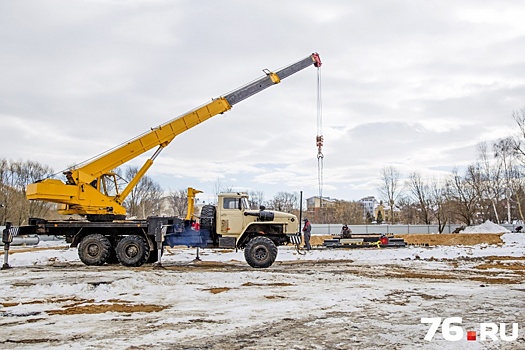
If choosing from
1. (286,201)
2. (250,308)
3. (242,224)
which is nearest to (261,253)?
(242,224)

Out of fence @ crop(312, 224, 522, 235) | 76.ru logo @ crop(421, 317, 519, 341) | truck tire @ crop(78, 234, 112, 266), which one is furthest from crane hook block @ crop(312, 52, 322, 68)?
fence @ crop(312, 224, 522, 235)

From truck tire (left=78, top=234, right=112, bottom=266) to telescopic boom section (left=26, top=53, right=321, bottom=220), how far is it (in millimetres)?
1200

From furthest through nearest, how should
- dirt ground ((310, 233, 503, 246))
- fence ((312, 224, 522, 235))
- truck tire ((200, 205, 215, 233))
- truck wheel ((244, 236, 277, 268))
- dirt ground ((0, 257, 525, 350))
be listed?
fence ((312, 224, 522, 235))
dirt ground ((310, 233, 503, 246))
truck tire ((200, 205, 215, 233))
truck wheel ((244, 236, 277, 268))
dirt ground ((0, 257, 525, 350))

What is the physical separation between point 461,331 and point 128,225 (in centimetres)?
1204

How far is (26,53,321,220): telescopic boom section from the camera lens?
15492 millimetres

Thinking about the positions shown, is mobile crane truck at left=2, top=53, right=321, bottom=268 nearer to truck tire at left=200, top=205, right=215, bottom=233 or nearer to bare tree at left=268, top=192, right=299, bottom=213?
truck tire at left=200, top=205, right=215, bottom=233

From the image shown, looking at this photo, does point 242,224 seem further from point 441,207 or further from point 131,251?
point 441,207

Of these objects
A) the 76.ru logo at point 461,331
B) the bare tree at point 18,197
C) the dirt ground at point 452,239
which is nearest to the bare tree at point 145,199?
the bare tree at point 18,197

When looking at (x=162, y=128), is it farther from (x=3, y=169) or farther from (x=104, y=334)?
(x=3, y=169)

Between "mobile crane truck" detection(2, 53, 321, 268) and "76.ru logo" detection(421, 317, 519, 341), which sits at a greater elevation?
"mobile crane truck" detection(2, 53, 321, 268)

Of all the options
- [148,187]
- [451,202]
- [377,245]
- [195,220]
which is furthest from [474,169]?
[195,220]

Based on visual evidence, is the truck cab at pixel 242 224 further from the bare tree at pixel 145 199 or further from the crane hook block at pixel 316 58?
the bare tree at pixel 145 199

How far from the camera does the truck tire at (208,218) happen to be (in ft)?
53.5

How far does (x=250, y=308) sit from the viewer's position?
8.18m
